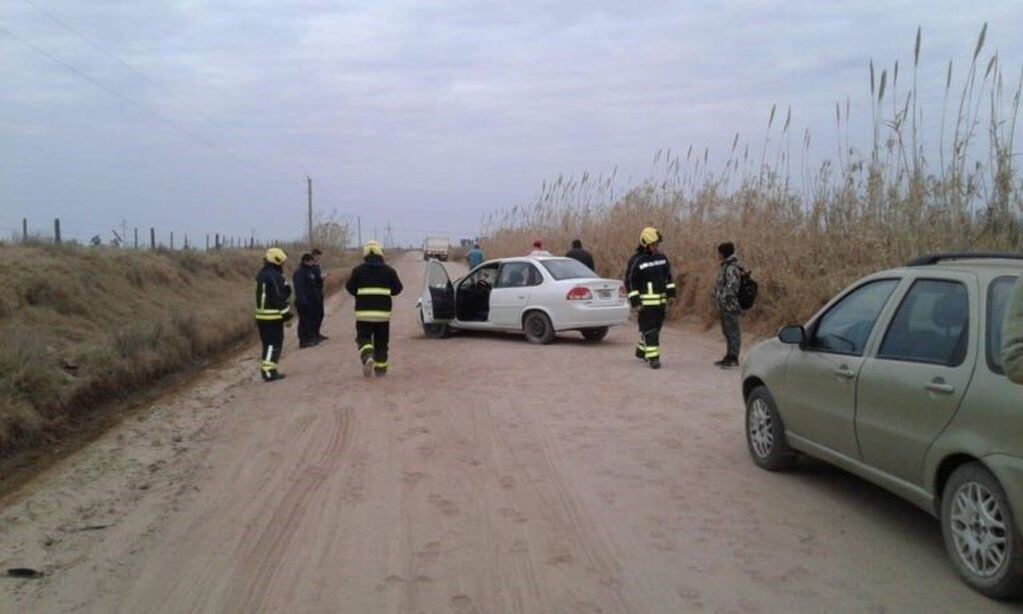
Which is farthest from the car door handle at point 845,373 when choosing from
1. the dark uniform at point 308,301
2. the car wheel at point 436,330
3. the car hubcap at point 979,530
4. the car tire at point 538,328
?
the dark uniform at point 308,301

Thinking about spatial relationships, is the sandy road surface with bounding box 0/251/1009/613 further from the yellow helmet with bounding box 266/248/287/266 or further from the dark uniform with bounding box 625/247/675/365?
the yellow helmet with bounding box 266/248/287/266

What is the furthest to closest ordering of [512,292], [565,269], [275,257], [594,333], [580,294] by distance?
[594,333]
[512,292]
[565,269]
[580,294]
[275,257]

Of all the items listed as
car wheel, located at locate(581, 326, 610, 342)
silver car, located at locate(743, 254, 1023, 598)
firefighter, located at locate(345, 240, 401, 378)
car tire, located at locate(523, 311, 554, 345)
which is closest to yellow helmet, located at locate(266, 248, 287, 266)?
firefighter, located at locate(345, 240, 401, 378)

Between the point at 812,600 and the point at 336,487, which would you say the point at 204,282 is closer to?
the point at 336,487

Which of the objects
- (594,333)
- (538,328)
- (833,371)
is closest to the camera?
(833,371)

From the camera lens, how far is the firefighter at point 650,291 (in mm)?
12500

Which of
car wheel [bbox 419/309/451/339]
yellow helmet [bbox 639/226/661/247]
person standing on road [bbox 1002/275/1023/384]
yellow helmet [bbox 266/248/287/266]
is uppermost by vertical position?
yellow helmet [bbox 639/226/661/247]

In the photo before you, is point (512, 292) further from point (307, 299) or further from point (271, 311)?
point (271, 311)

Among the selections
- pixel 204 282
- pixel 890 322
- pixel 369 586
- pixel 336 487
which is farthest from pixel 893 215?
pixel 204 282

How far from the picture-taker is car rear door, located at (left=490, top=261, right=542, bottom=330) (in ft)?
52.9

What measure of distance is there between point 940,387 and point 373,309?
28.1ft

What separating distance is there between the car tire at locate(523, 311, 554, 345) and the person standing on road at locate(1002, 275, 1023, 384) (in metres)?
11.7


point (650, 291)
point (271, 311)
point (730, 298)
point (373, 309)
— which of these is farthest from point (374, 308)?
point (730, 298)

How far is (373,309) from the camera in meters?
12.3
